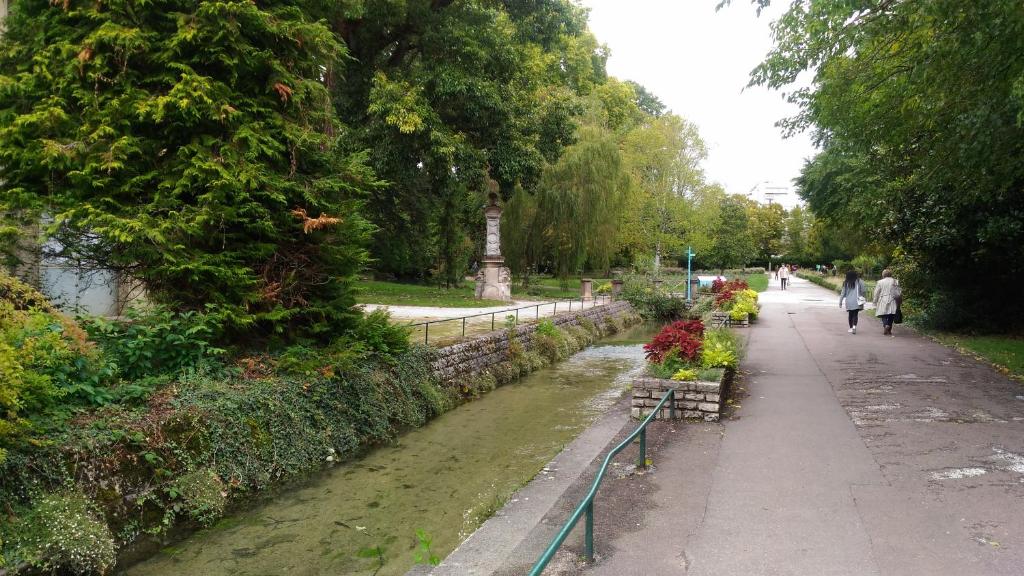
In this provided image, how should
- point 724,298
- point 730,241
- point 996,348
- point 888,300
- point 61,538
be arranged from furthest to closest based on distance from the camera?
point 730,241, point 724,298, point 888,300, point 996,348, point 61,538

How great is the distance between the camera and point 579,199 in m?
30.1

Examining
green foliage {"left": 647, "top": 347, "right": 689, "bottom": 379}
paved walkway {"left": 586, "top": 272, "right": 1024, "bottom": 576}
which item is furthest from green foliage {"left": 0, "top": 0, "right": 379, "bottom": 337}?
paved walkway {"left": 586, "top": 272, "right": 1024, "bottom": 576}

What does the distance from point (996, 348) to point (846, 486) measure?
10518 mm

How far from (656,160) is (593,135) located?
35.9 ft

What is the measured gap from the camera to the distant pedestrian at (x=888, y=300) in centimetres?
1582

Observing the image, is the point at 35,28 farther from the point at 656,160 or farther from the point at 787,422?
the point at 656,160

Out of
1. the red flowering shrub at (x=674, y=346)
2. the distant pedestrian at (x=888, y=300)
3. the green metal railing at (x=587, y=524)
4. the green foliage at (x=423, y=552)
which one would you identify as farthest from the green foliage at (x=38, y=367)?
the distant pedestrian at (x=888, y=300)

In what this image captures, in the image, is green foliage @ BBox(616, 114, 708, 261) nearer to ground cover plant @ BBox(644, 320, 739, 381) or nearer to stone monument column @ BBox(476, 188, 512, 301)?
stone monument column @ BBox(476, 188, 512, 301)

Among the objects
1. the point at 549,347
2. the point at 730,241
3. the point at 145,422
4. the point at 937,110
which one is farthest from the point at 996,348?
the point at 730,241

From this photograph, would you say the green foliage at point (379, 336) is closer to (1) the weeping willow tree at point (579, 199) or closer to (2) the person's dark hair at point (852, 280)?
(2) the person's dark hair at point (852, 280)

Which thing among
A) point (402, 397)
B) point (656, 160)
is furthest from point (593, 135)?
point (402, 397)

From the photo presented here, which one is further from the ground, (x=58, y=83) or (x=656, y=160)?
(x=656, y=160)

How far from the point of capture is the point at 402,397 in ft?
33.7

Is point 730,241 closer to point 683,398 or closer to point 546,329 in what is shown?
point 546,329
